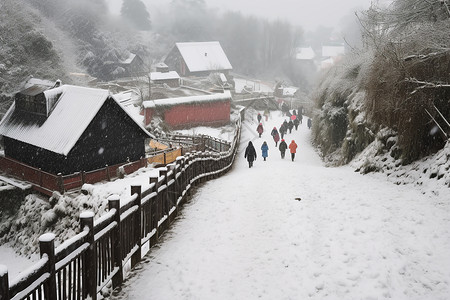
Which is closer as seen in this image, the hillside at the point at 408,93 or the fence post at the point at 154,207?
the fence post at the point at 154,207

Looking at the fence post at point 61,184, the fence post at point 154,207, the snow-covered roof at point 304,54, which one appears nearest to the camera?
the fence post at point 154,207

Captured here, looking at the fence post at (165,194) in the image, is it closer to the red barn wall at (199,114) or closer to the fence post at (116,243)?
the fence post at (116,243)

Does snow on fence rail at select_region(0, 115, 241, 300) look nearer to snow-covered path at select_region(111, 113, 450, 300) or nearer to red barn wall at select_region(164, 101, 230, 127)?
snow-covered path at select_region(111, 113, 450, 300)

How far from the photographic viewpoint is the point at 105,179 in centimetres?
1922

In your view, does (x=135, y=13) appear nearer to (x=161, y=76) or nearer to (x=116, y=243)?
(x=161, y=76)

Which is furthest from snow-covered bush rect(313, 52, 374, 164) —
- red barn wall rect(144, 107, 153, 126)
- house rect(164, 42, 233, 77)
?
house rect(164, 42, 233, 77)

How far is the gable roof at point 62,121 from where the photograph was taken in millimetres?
19547

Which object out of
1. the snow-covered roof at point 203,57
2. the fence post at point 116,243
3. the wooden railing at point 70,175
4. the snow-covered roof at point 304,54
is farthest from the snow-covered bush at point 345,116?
the snow-covered roof at point 304,54

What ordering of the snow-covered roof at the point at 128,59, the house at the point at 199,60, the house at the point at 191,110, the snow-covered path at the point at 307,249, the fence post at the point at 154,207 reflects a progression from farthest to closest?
1. the house at the point at 199,60
2. the snow-covered roof at the point at 128,59
3. the house at the point at 191,110
4. the fence post at the point at 154,207
5. the snow-covered path at the point at 307,249

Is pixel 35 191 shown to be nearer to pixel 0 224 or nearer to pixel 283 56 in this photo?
pixel 0 224

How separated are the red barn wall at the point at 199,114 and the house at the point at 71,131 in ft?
51.6

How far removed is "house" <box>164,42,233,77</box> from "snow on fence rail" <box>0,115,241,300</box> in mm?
62264

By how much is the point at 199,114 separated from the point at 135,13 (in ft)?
190

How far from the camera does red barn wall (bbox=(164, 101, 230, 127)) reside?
129ft
